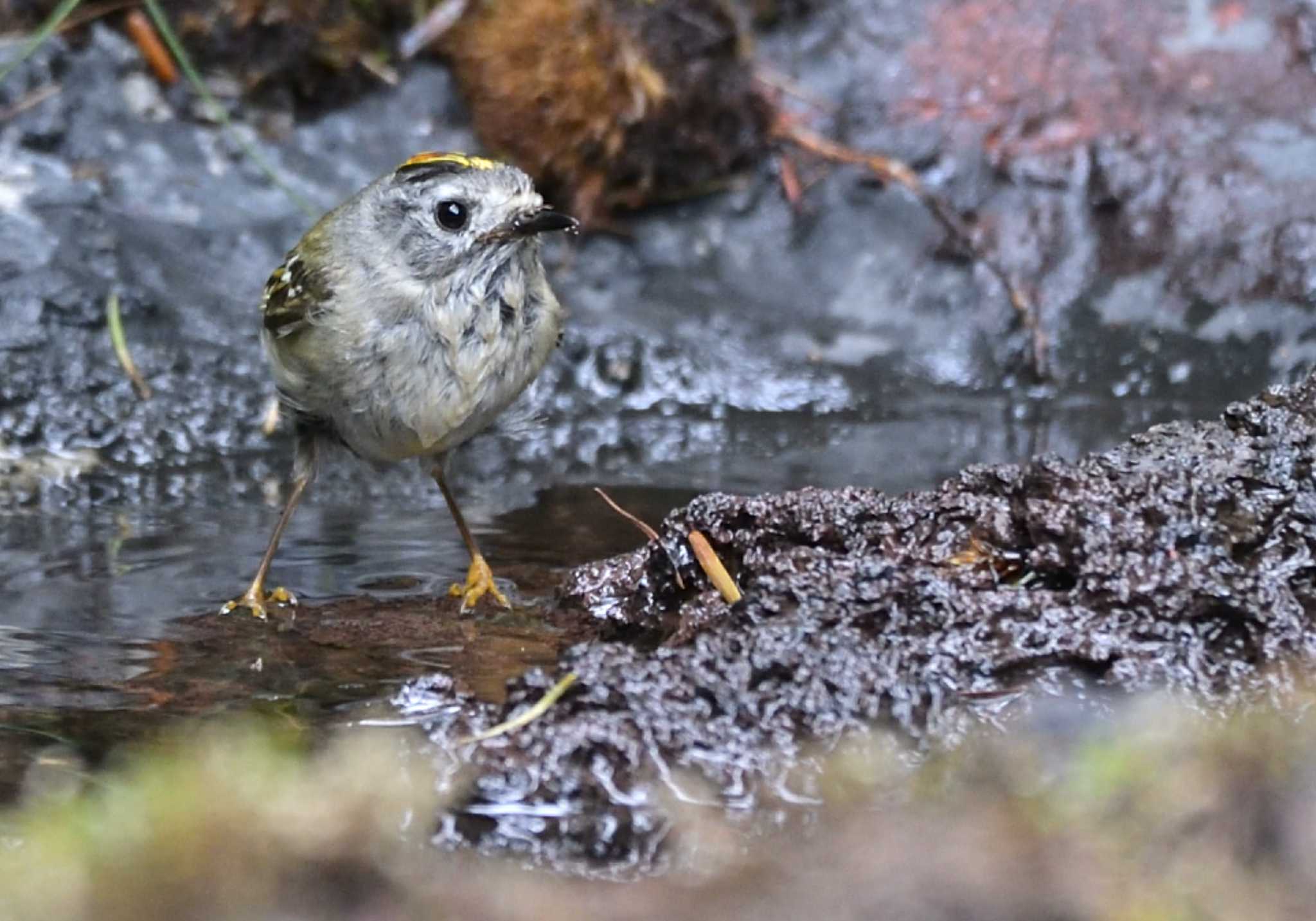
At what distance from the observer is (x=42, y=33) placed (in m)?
5.80

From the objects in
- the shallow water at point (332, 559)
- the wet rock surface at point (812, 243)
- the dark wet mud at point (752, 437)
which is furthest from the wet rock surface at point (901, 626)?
the wet rock surface at point (812, 243)

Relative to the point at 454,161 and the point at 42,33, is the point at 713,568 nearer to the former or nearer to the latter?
the point at 454,161

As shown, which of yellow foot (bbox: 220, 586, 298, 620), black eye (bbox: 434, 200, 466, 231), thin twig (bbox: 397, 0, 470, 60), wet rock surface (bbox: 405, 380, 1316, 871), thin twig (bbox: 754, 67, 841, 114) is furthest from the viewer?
thin twig (bbox: 754, 67, 841, 114)

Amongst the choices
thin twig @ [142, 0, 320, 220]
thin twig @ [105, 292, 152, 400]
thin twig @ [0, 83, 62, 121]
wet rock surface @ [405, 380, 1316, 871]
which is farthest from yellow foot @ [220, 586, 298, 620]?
thin twig @ [0, 83, 62, 121]

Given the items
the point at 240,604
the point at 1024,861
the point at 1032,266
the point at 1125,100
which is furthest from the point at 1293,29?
the point at 1024,861

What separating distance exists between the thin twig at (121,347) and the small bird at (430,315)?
1.23 m

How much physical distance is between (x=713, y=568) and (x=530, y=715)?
0.68 m

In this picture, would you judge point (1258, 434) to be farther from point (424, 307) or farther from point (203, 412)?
point (203, 412)

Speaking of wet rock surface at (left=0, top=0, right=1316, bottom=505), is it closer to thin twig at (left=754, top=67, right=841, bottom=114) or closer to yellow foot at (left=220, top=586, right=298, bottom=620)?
thin twig at (left=754, top=67, right=841, bottom=114)

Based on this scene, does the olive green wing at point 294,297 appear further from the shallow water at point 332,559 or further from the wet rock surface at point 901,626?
the wet rock surface at point 901,626

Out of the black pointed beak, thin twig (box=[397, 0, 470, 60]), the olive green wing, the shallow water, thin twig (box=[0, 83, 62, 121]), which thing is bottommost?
the shallow water

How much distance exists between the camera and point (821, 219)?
6.90m

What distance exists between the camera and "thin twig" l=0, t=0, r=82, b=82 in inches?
229

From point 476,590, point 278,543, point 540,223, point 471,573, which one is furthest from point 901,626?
point 278,543
